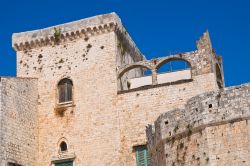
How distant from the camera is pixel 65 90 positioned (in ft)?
89.1

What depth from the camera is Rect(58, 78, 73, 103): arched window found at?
1064 inches

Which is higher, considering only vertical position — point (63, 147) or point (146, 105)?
point (146, 105)

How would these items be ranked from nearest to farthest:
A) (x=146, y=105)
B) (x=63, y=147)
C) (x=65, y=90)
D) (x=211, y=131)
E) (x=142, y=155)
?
(x=211, y=131) < (x=142, y=155) < (x=146, y=105) < (x=63, y=147) < (x=65, y=90)

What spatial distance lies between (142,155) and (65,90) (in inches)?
214

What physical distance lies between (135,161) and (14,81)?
694 centimetres

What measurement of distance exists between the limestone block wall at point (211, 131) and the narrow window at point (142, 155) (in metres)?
8.04

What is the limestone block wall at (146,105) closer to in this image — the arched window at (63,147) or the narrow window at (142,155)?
the narrow window at (142,155)

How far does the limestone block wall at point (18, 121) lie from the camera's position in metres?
24.5

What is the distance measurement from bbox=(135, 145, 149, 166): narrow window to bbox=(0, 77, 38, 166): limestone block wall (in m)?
5.15

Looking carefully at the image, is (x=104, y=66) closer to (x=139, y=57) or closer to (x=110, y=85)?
(x=110, y=85)

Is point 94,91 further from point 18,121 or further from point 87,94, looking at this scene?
point 18,121

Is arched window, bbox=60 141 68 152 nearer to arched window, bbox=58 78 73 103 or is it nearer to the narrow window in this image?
arched window, bbox=58 78 73 103

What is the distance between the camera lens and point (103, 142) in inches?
996

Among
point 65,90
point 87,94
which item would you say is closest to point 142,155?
point 87,94
